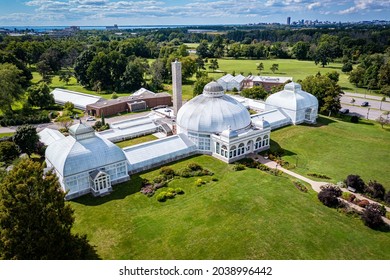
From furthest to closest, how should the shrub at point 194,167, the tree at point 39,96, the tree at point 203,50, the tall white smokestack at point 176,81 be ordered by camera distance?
the tree at point 203,50 → the tree at point 39,96 → the tall white smokestack at point 176,81 → the shrub at point 194,167

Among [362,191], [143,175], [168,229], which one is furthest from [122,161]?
[362,191]

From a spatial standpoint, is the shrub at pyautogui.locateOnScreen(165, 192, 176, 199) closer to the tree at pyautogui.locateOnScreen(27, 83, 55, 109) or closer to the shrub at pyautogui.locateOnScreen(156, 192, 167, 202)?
the shrub at pyautogui.locateOnScreen(156, 192, 167, 202)

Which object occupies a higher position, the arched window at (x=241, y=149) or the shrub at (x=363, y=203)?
the arched window at (x=241, y=149)

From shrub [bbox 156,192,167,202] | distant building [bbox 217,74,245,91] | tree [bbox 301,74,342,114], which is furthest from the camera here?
distant building [bbox 217,74,245,91]

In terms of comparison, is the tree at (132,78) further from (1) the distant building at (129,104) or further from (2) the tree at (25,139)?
(2) the tree at (25,139)

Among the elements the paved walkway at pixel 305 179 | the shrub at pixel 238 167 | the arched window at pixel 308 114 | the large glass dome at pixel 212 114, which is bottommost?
the paved walkway at pixel 305 179

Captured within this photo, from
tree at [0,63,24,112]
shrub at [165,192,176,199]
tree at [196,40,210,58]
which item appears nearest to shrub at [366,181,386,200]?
shrub at [165,192,176,199]

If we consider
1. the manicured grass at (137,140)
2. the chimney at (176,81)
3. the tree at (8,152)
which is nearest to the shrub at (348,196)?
the manicured grass at (137,140)
